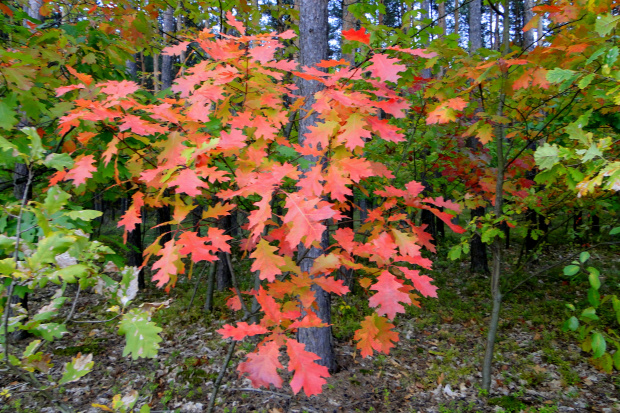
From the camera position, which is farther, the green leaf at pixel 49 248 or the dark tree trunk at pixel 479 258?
the dark tree trunk at pixel 479 258

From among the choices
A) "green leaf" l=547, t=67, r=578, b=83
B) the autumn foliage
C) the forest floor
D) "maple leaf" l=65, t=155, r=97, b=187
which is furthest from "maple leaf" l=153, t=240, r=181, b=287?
"green leaf" l=547, t=67, r=578, b=83

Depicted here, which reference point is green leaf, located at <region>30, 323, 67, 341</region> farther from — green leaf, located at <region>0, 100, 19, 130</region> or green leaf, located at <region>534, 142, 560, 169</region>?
green leaf, located at <region>534, 142, 560, 169</region>

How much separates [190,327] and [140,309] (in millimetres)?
4568

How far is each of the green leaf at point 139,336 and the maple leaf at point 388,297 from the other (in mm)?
956

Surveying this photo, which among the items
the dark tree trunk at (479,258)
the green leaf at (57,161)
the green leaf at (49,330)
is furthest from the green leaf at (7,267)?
the dark tree trunk at (479,258)

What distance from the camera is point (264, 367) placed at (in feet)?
5.16

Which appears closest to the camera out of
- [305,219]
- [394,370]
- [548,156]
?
[305,219]

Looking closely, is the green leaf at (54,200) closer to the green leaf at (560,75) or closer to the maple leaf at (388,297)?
the maple leaf at (388,297)

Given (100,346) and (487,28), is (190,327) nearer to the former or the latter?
(100,346)

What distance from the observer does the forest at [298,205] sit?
1572 mm

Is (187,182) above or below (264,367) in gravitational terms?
above

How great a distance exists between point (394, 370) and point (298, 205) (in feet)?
12.0

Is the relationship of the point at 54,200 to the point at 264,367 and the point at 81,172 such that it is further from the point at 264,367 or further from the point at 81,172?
the point at 264,367

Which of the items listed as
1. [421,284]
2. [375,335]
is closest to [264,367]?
[375,335]
